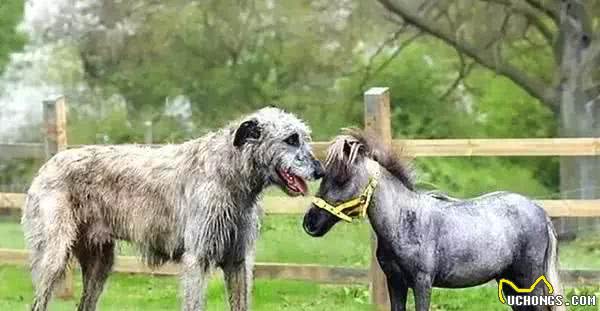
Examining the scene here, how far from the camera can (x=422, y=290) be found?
5.62 m

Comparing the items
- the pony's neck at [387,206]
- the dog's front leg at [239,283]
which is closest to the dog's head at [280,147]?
the pony's neck at [387,206]

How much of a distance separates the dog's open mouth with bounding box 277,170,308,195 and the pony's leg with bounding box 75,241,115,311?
5.30ft

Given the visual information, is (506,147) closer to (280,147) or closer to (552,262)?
→ (552,262)

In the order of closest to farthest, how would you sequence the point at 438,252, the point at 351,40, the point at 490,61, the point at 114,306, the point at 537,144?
1. the point at 438,252
2. the point at 537,144
3. the point at 114,306
4. the point at 490,61
5. the point at 351,40

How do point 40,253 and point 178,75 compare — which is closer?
point 40,253

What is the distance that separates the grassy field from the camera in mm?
8789

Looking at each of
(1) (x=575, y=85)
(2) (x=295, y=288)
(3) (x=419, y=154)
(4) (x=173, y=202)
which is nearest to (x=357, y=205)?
(4) (x=173, y=202)

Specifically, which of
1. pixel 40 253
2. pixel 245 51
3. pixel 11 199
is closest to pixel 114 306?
pixel 11 199

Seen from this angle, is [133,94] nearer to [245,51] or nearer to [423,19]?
[245,51]

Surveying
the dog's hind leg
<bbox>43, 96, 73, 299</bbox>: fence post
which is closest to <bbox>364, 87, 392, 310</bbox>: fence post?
the dog's hind leg

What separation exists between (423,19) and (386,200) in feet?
32.6

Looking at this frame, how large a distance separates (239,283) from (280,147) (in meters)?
0.89

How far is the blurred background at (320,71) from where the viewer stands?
1491 centimetres

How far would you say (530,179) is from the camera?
15.4 m
